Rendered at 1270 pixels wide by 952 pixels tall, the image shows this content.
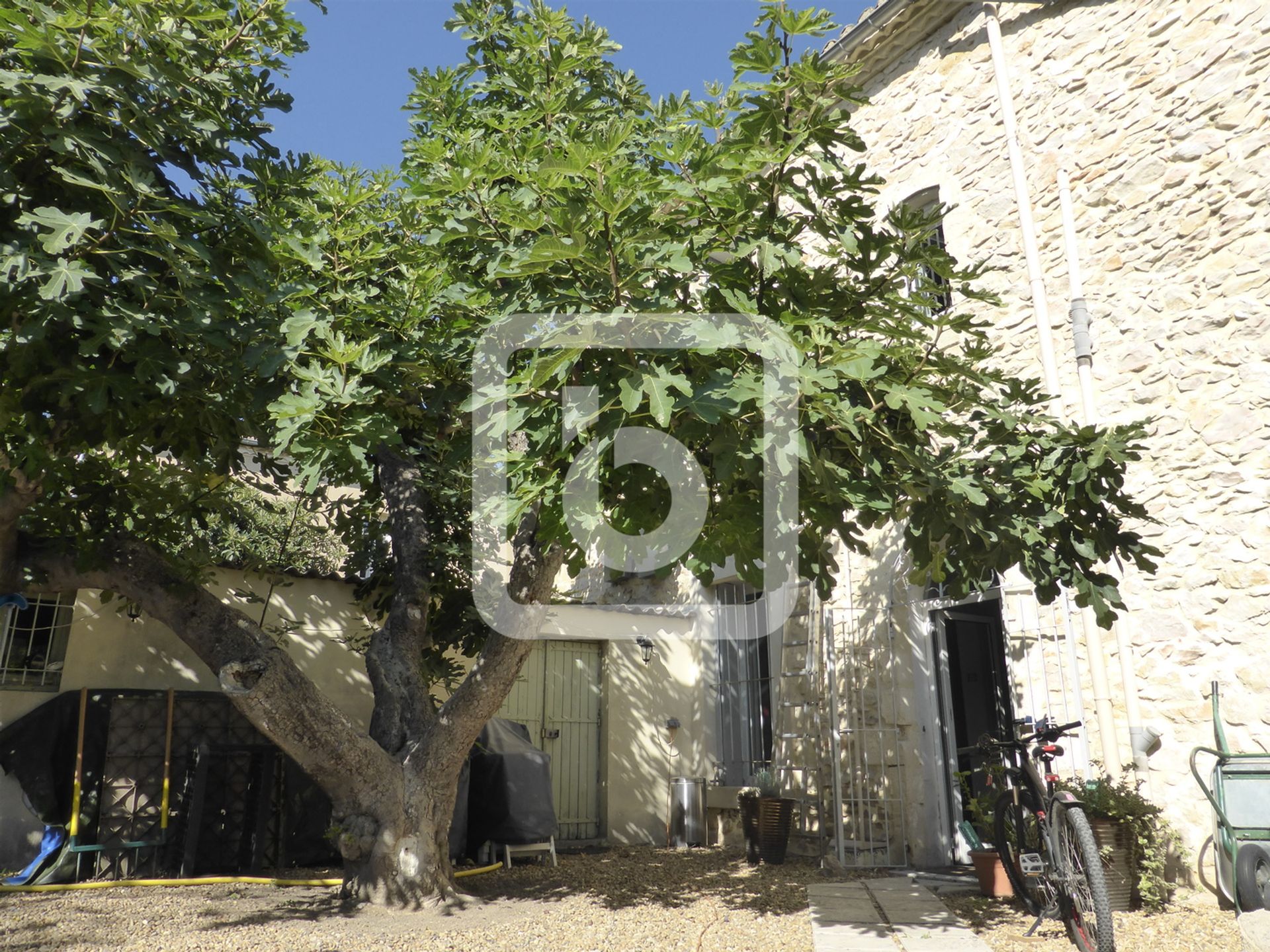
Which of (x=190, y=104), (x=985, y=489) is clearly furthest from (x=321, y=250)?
(x=985, y=489)

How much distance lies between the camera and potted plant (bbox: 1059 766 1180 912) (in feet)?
16.8

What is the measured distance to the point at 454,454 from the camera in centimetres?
536

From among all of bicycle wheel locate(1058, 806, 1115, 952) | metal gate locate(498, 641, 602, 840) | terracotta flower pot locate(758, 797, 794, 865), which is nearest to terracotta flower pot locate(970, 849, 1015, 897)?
A: bicycle wheel locate(1058, 806, 1115, 952)

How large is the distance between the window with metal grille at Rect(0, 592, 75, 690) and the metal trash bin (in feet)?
17.7

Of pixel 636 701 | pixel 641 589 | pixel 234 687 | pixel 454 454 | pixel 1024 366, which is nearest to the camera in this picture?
pixel 234 687

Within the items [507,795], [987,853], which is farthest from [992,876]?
[507,795]

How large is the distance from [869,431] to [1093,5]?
17.0 feet

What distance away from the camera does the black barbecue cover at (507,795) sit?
23.8ft

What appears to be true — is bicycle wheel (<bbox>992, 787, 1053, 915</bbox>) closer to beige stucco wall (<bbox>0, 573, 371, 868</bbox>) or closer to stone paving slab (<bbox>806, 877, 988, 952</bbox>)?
stone paving slab (<bbox>806, 877, 988, 952</bbox>)

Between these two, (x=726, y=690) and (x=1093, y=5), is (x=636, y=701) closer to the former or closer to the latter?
(x=726, y=690)

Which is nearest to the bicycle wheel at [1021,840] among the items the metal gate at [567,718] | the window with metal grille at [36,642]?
the metal gate at [567,718]

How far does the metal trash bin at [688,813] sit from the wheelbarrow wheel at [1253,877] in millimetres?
5077

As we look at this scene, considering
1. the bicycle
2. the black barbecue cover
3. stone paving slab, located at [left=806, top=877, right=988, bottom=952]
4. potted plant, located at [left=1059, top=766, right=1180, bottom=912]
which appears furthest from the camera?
the black barbecue cover

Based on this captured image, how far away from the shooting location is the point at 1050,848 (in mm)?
4535
